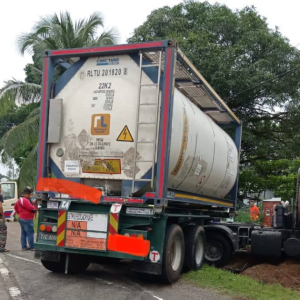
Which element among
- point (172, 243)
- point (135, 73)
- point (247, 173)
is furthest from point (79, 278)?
point (247, 173)

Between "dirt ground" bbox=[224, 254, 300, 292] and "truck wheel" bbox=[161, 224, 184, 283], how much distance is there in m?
1.64

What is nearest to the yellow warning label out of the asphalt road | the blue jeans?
the asphalt road

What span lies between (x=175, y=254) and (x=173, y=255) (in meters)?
0.09

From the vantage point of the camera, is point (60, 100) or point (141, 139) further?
point (60, 100)

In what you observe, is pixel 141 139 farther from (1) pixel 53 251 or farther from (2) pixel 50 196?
(1) pixel 53 251

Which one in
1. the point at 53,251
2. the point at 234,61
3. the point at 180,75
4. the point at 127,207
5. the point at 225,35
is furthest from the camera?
the point at 225,35

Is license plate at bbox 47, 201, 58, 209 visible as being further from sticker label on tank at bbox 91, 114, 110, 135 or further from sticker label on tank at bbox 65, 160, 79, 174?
sticker label on tank at bbox 91, 114, 110, 135

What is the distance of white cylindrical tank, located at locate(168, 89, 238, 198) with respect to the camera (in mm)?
7605

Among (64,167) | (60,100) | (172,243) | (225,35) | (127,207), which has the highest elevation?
(225,35)

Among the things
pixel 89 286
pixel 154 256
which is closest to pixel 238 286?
pixel 154 256

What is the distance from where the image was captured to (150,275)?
755 centimetres

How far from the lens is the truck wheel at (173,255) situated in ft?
23.6

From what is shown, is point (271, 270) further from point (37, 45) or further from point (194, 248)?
point (37, 45)

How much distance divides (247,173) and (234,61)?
561 centimetres
